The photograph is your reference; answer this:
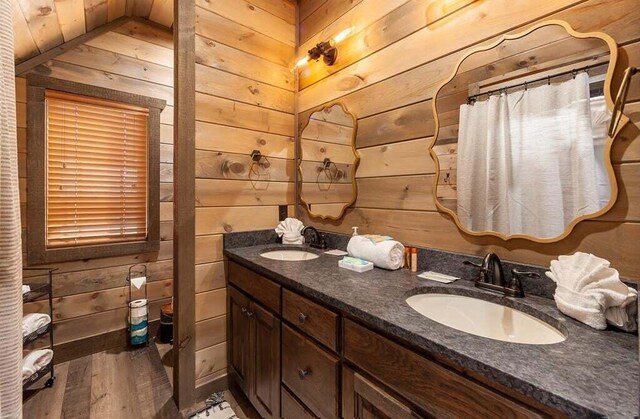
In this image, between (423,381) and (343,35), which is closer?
(423,381)

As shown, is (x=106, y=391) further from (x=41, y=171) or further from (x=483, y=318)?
(x=483, y=318)

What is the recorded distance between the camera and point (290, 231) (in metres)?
1.89

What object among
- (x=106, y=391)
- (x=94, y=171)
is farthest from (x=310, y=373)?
(x=94, y=171)

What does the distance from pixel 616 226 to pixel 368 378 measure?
874 millimetres

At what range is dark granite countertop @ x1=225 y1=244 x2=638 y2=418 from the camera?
48 cm

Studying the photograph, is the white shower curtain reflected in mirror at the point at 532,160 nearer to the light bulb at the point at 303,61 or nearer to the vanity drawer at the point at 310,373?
the vanity drawer at the point at 310,373

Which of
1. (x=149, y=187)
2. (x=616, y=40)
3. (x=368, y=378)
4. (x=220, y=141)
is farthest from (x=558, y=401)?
(x=149, y=187)

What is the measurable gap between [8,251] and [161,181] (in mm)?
1984

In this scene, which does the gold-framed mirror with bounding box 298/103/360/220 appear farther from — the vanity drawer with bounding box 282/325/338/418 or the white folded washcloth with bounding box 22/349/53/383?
the white folded washcloth with bounding box 22/349/53/383

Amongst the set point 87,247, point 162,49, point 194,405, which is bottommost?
point 194,405

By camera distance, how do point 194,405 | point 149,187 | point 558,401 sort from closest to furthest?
1. point 558,401
2. point 194,405
3. point 149,187

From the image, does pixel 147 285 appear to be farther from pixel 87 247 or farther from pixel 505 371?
pixel 505 371

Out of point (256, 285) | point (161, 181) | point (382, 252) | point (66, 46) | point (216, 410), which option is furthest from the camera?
point (161, 181)

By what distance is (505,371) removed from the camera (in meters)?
0.54
